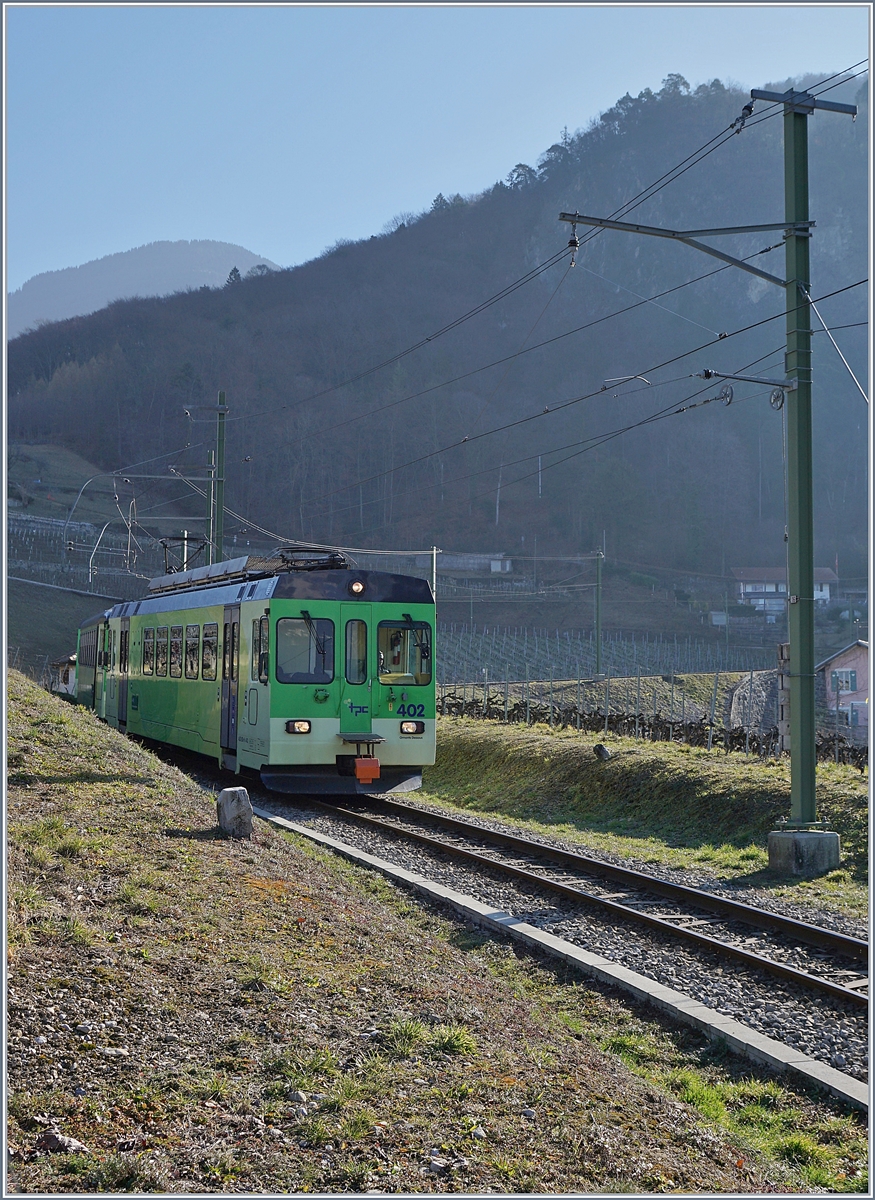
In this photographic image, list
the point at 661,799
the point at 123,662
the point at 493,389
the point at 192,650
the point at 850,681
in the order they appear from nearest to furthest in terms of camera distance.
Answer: the point at 661,799 < the point at 192,650 < the point at 123,662 < the point at 850,681 < the point at 493,389

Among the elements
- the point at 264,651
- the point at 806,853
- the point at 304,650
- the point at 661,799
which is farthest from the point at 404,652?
the point at 806,853

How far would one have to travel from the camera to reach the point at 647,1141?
15.6 feet

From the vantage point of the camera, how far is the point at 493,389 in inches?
4653

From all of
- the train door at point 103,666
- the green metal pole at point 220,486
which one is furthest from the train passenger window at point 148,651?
the green metal pole at point 220,486

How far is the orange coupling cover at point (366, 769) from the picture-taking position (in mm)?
15508

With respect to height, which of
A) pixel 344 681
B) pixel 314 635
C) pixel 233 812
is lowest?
pixel 233 812

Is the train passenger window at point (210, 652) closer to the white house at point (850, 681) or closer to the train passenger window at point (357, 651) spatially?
the train passenger window at point (357, 651)

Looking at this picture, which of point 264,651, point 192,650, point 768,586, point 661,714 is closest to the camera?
point 264,651

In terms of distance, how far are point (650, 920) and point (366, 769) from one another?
711cm

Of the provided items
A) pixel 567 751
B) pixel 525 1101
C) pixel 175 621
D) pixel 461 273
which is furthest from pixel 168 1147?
pixel 461 273

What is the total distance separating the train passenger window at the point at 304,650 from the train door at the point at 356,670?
26 centimetres

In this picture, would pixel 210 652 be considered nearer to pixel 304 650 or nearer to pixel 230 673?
pixel 230 673

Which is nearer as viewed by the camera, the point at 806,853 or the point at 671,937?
the point at 671,937

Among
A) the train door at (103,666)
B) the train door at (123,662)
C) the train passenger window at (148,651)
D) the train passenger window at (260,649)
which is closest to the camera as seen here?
the train passenger window at (260,649)
